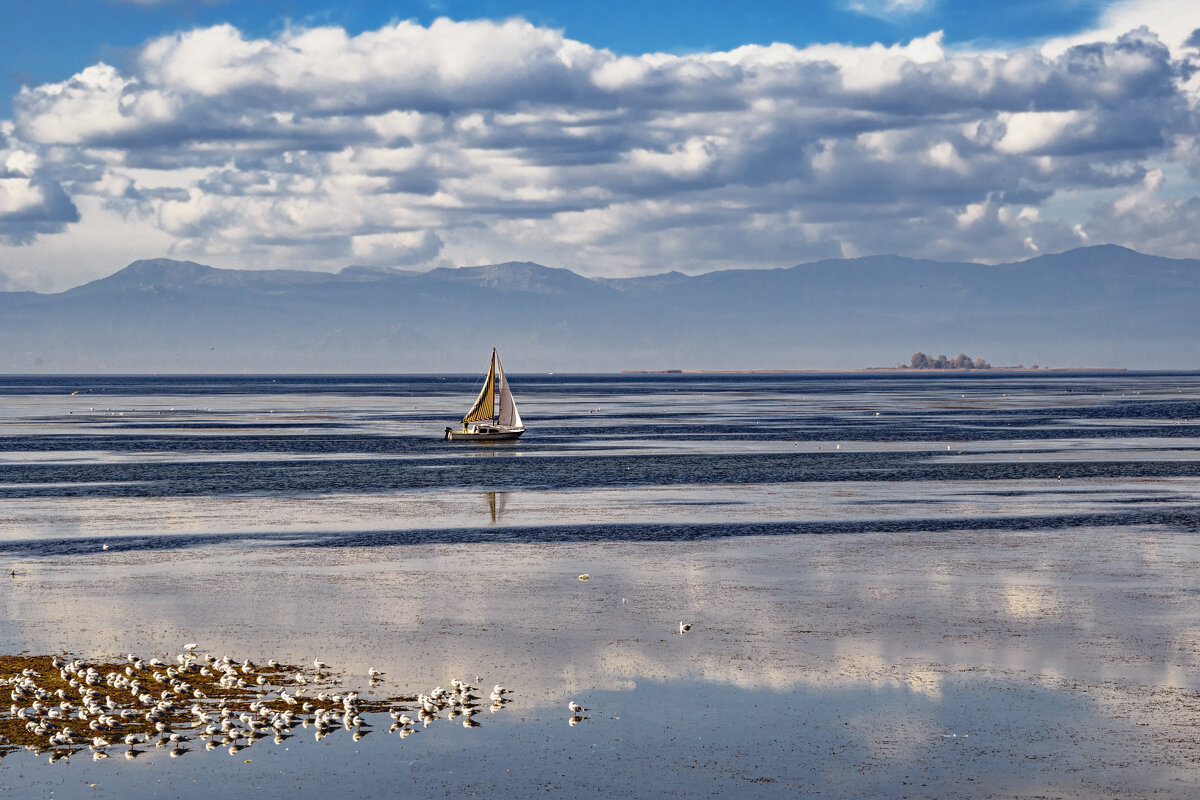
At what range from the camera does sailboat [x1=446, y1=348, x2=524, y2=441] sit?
12344cm

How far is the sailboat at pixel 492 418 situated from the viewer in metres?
123

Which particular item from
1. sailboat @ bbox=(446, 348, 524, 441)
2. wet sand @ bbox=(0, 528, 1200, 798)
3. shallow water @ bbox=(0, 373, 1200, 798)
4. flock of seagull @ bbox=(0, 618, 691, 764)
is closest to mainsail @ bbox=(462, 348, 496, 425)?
sailboat @ bbox=(446, 348, 524, 441)

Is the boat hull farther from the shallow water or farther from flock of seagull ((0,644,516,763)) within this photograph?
flock of seagull ((0,644,516,763))

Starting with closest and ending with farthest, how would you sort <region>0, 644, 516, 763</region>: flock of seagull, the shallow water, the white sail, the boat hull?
the shallow water → <region>0, 644, 516, 763</region>: flock of seagull → the boat hull → the white sail

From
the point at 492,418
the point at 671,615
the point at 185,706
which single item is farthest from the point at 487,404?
the point at 185,706

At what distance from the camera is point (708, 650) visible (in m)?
32.7

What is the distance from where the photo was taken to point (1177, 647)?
32531mm

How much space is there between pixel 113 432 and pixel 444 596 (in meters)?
114

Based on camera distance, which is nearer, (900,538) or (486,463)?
(900,538)

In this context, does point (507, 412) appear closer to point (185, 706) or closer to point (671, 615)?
point (671, 615)

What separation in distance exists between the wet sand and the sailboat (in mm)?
72121

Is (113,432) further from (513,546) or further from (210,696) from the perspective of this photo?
(210,696)

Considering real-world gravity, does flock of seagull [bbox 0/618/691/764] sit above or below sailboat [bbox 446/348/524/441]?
below

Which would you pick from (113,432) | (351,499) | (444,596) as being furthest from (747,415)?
(444,596)
